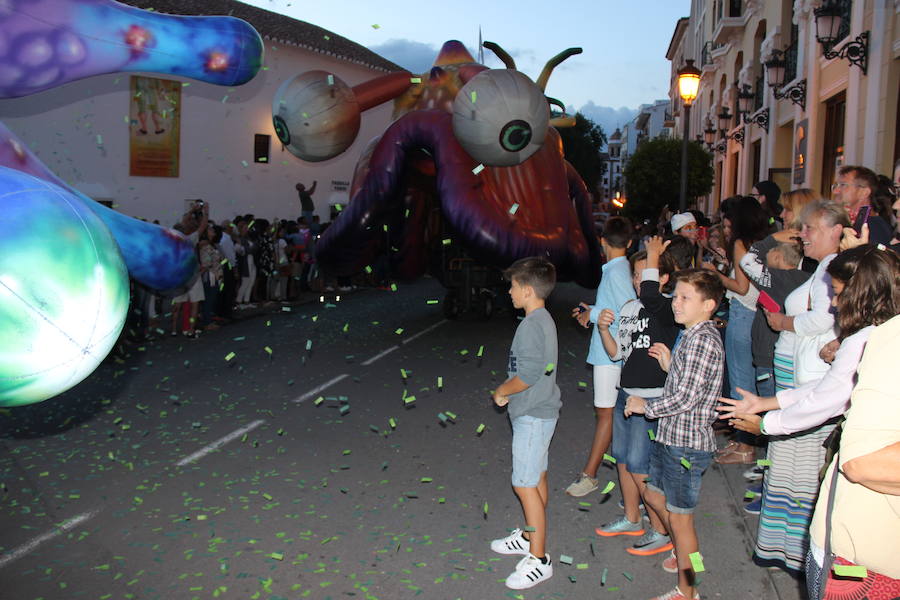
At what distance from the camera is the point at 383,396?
7746mm

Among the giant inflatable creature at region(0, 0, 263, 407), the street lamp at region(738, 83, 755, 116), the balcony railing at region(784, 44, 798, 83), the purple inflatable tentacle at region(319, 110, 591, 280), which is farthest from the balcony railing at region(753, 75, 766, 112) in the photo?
the giant inflatable creature at region(0, 0, 263, 407)

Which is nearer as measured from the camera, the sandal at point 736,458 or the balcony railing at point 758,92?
the sandal at point 736,458

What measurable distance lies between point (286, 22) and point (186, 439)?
73.2ft

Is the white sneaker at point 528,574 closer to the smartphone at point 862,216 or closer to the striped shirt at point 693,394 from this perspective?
the striped shirt at point 693,394

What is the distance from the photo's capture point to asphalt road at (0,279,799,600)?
153 inches

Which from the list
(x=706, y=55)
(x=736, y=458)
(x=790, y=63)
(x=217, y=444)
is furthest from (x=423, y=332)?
(x=706, y=55)

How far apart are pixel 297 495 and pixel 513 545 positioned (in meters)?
1.52

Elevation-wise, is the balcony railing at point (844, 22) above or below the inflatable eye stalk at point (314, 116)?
above

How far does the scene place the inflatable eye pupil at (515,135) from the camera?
8391 millimetres

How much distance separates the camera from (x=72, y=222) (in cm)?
235

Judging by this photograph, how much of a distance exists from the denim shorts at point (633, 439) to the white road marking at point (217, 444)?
303cm

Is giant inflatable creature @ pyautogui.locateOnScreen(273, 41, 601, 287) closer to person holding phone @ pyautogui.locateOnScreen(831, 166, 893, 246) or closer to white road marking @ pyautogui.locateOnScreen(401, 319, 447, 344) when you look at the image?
white road marking @ pyautogui.locateOnScreen(401, 319, 447, 344)

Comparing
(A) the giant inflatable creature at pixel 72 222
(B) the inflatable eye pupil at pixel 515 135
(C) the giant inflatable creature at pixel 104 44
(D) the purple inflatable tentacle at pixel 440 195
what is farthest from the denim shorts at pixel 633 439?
(D) the purple inflatable tentacle at pixel 440 195

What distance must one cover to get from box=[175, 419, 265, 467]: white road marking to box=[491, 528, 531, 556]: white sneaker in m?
2.46
